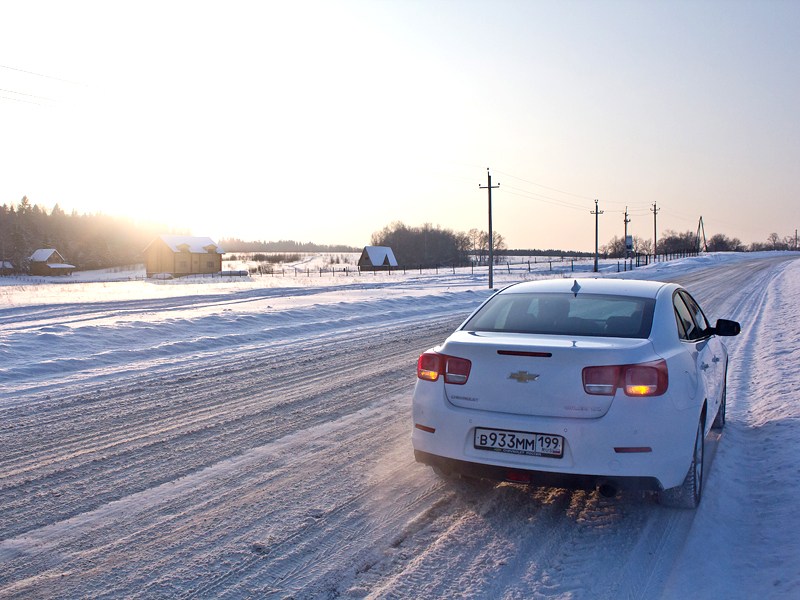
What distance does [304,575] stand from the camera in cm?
341

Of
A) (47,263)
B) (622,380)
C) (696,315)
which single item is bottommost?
(622,380)

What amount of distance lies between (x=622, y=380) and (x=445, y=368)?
121 cm

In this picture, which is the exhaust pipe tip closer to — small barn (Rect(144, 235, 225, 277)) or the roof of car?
the roof of car

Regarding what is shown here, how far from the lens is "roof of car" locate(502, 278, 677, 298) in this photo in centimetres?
511

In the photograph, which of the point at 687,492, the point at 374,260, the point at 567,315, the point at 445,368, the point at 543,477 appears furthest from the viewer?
the point at 374,260

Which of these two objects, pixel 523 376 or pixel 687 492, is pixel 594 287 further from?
pixel 687 492

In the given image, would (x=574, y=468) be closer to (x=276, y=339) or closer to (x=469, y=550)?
(x=469, y=550)

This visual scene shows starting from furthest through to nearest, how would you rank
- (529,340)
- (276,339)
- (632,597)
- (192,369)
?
(276,339), (192,369), (529,340), (632,597)

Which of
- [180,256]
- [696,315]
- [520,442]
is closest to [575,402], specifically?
[520,442]

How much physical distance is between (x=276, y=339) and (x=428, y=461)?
978 centimetres

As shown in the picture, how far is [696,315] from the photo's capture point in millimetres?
5945

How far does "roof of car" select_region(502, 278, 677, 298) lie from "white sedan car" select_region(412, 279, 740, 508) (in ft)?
0.66

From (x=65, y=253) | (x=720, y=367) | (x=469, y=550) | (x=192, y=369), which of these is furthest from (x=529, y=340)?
(x=65, y=253)

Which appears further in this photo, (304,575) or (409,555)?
(409,555)
